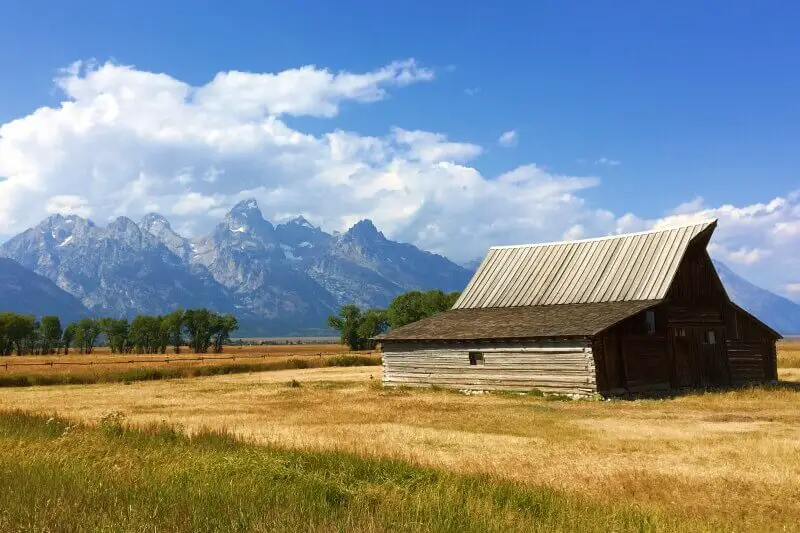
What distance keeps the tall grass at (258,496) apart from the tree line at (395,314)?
7942 centimetres

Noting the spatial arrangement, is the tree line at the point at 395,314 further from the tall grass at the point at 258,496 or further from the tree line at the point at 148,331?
the tall grass at the point at 258,496

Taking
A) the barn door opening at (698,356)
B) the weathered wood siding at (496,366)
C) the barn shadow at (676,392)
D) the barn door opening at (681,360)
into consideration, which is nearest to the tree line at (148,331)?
the weathered wood siding at (496,366)

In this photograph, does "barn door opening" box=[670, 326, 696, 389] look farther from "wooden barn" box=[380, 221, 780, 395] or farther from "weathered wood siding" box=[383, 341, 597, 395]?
"weathered wood siding" box=[383, 341, 597, 395]

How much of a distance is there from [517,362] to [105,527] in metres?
26.7

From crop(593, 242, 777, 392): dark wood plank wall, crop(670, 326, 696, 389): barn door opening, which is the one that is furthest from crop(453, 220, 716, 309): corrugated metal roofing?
crop(670, 326, 696, 389): barn door opening

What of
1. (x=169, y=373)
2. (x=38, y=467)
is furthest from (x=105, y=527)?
(x=169, y=373)

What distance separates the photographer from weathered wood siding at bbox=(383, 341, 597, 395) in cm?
2931

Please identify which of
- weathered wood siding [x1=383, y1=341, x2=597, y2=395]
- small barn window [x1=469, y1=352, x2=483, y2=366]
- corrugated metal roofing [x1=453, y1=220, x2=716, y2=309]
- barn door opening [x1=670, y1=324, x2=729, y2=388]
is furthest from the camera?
corrugated metal roofing [x1=453, y1=220, x2=716, y2=309]

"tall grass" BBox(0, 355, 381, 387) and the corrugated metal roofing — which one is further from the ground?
the corrugated metal roofing

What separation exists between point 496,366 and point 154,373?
90.8ft

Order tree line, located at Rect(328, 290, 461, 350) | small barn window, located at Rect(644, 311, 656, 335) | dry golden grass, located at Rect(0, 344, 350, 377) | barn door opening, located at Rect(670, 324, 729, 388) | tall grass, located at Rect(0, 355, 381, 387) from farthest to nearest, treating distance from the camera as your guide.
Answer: tree line, located at Rect(328, 290, 461, 350) < dry golden grass, located at Rect(0, 344, 350, 377) < tall grass, located at Rect(0, 355, 381, 387) < barn door opening, located at Rect(670, 324, 729, 388) < small barn window, located at Rect(644, 311, 656, 335)

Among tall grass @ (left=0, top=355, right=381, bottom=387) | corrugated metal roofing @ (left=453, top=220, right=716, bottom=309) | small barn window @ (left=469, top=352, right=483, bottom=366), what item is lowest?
tall grass @ (left=0, top=355, right=381, bottom=387)

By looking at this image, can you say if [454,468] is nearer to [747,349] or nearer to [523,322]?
[523,322]

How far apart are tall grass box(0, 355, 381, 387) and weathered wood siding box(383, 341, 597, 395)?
64.9 feet
